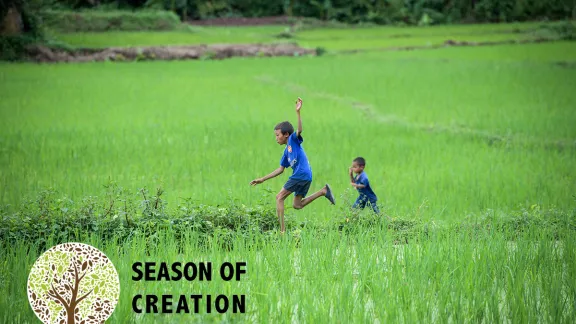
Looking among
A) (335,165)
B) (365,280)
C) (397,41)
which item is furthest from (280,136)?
(397,41)

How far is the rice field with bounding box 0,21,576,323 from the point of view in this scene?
3.56 metres

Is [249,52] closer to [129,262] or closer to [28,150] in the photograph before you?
[28,150]

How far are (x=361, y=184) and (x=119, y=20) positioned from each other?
72.9ft

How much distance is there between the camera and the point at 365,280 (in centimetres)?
372

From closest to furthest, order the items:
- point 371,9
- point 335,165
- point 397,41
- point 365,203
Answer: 1. point 365,203
2. point 335,165
3. point 397,41
4. point 371,9

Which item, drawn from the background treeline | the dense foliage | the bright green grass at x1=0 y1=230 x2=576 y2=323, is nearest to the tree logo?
the bright green grass at x1=0 y1=230 x2=576 y2=323

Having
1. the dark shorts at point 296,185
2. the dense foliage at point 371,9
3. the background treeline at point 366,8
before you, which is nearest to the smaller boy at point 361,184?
the dark shorts at point 296,185

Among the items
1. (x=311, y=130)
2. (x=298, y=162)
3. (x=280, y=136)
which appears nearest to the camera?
(x=280, y=136)

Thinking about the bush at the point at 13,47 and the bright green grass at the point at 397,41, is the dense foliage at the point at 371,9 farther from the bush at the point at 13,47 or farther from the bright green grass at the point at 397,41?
the bush at the point at 13,47

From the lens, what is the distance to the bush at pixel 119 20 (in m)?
24.6

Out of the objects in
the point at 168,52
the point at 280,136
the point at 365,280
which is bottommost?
the point at 365,280

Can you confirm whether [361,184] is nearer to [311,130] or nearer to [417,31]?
[311,130]

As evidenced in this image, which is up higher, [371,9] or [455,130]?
[371,9]

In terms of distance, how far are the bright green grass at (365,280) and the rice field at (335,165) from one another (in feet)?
0.04
